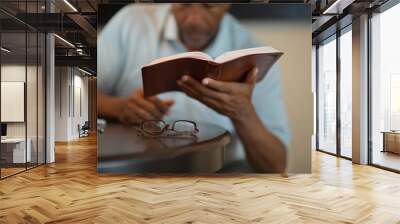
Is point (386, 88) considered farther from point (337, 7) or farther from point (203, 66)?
point (203, 66)

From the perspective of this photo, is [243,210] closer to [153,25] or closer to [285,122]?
[285,122]

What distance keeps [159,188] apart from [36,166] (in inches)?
143

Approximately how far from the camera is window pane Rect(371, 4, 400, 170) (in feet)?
24.0

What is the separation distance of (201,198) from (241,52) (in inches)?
110

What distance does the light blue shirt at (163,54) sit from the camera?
255 inches

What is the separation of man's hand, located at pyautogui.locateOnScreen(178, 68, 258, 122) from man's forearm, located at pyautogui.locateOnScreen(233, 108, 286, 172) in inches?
5.8

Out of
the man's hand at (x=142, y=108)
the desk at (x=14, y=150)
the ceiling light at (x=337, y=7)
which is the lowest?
the desk at (x=14, y=150)

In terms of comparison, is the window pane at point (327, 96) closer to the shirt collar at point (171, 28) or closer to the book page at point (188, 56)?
the book page at point (188, 56)

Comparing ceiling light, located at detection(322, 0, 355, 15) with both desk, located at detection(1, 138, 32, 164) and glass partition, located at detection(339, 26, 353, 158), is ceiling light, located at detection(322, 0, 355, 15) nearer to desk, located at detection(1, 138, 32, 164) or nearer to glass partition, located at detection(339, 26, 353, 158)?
glass partition, located at detection(339, 26, 353, 158)

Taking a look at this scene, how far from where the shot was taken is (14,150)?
23.3 ft

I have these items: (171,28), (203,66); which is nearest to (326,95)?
(203,66)

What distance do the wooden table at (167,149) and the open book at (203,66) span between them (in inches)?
32.8

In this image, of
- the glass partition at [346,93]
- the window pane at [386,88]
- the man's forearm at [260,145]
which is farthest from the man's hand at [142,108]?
the glass partition at [346,93]

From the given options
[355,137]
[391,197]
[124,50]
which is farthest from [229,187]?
[355,137]
